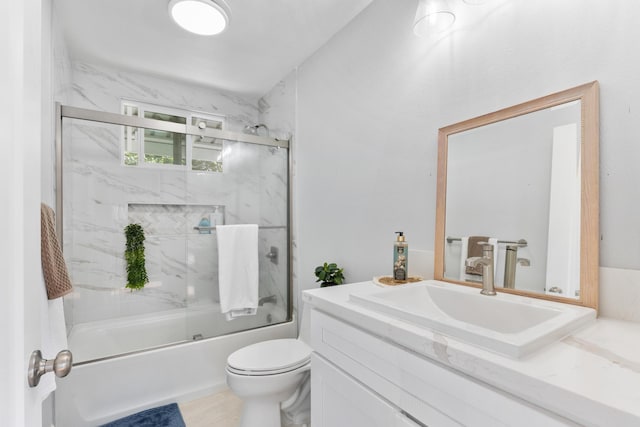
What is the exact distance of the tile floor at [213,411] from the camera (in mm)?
1767

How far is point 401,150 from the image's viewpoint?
1.57m

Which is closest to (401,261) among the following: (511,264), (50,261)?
(511,264)

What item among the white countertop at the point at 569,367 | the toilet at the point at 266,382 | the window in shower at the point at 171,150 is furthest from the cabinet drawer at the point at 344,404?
the window in shower at the point at 171,150

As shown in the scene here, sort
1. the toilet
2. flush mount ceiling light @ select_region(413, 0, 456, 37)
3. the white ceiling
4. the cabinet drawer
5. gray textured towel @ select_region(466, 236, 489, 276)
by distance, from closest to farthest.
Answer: the cabinet drawer → gray textured towel @ select_region(466, 236, 489, 276) → flush mount ceiling light @ select_region(413, 0, 456, 37) → the toilet → the white ceiling

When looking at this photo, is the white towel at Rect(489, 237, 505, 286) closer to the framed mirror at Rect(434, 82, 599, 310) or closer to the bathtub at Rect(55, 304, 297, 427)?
the framed mirror at Rect(434, 82, 599, 310)

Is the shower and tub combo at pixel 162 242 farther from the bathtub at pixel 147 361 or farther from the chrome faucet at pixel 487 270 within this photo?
the chrome faucet at pixel 487 270

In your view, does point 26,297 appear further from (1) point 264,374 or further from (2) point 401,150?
(2) point 401,150

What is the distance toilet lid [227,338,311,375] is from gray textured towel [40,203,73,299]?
0.88m

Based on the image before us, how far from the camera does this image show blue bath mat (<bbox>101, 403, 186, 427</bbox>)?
1.71 metres

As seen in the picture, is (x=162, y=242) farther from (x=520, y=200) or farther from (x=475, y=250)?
(x=520, y=200)

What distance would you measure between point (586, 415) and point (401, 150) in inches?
49.6

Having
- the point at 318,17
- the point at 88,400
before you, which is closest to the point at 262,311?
the point at 88,400

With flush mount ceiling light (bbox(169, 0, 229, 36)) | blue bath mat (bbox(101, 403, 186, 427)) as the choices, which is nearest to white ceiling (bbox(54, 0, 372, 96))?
flush mount ceiling light (bbox(169, 0, 229, 36))

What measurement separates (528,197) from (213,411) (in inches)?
80.6
